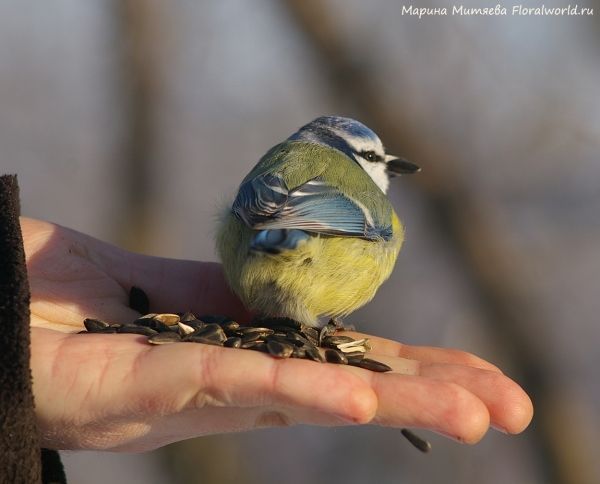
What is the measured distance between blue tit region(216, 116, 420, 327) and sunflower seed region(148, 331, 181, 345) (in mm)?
328

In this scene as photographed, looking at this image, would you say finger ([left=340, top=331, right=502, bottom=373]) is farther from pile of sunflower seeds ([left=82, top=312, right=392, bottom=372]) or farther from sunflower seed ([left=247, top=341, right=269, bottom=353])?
sunflower seed ([left=247, top=341, right=269, bottom=353])

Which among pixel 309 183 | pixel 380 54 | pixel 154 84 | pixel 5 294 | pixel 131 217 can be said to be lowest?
pixel 131 217

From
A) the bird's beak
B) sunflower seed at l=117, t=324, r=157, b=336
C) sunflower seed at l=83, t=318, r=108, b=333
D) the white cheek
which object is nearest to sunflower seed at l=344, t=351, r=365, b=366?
sunflower seed at l=117, t=324, r=157, b=336

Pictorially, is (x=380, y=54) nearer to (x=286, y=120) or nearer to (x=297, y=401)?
(x=286, y=120)

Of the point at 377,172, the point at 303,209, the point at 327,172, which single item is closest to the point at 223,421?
the point at 303,209

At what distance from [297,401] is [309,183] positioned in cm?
95

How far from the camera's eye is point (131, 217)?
13.7ft

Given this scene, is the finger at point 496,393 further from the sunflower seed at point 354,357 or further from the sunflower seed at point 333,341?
the sunflower seed at point 333,341

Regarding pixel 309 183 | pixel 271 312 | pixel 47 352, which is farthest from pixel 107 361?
pixel 309 183

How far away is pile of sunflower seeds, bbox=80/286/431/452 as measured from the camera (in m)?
1.60

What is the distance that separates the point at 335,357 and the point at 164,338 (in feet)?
1.62

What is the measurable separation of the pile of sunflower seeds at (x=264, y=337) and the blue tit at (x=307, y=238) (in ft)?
0.24

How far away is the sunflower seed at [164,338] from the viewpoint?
154 cm

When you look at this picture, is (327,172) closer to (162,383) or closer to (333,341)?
(333,341)
